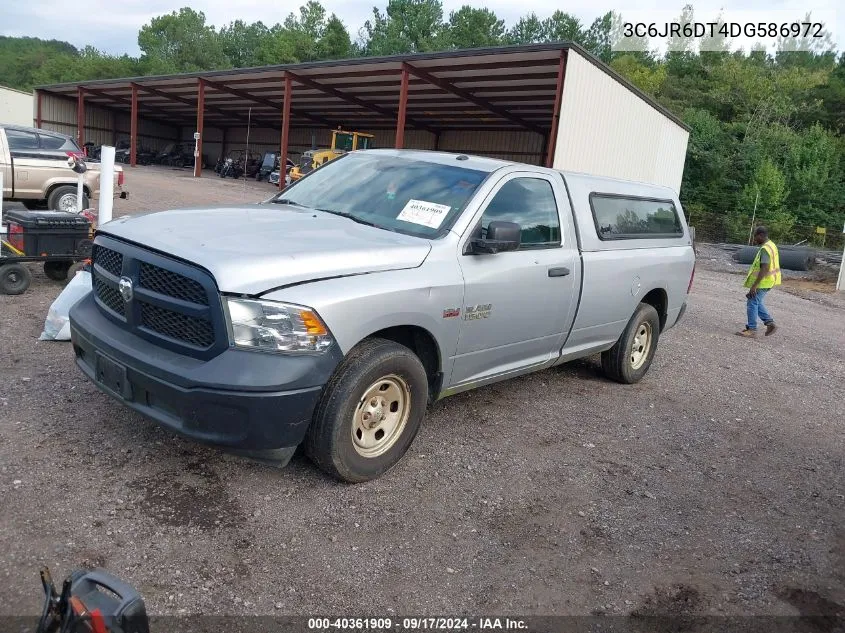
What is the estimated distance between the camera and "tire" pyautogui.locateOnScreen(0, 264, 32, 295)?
7254 mm

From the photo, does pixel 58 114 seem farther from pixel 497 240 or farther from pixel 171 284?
pixel 497 240

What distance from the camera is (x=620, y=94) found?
61.5 ft

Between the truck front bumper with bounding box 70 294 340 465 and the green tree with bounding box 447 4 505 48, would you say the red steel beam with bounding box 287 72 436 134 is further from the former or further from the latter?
the green tree with bounding box 447 4 505 48

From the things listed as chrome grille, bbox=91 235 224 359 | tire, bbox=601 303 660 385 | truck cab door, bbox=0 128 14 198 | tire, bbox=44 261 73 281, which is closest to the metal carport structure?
tire, bbox=601 303 660 385

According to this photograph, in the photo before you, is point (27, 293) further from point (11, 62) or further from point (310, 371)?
point (11, 62)

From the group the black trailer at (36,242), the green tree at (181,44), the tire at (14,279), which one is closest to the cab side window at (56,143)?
the black trailer at (36,242)

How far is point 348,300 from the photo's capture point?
11.5 ft

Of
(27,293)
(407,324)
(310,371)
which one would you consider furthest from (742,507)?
(27,293)

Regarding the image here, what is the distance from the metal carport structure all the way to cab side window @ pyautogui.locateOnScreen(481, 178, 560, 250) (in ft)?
39.9

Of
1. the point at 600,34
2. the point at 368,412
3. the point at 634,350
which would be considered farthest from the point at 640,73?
the point at 368,412

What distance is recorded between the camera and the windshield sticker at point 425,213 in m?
4.35

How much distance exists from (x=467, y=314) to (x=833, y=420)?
13.5 feet

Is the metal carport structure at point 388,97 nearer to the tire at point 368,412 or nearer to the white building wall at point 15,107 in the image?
the white building wall at point 15,107

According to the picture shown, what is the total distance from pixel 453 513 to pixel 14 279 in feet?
19.6
